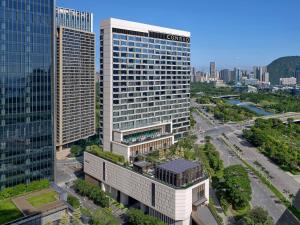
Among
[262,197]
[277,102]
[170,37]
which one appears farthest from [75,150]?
[277,102]

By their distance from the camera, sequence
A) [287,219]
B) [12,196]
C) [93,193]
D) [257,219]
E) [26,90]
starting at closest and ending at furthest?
1. [257,219]
2. [12,196]
3. [287,219]
4. [26,90]
5. [93,193]

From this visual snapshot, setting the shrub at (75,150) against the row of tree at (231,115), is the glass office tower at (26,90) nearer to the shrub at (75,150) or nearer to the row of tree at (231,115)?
the shrub at (75,150)

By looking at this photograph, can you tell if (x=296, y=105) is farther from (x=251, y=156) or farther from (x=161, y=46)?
(x=161, y=46)

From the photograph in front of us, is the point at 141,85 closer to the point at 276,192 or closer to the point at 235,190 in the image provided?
the point at 235,190

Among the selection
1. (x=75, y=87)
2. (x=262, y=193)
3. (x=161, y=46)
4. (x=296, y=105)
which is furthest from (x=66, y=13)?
(x=296, y=105)

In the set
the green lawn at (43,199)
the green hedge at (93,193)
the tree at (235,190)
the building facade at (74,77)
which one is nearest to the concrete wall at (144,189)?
the green hedge at (93,193)

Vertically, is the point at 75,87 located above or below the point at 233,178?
above
